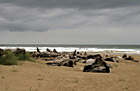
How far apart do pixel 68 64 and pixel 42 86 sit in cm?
993

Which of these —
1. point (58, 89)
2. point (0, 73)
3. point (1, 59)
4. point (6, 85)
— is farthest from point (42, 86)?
point (1, 59)

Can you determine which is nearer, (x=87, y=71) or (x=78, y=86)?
(x=78, y=86)

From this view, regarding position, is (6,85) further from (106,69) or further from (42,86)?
(106,69)

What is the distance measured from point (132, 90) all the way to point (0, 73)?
7.54 m

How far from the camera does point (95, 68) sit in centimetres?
1527

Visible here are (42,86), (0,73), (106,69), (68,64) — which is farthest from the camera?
(68,64)

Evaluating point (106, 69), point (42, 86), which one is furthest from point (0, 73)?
point (106, 69)

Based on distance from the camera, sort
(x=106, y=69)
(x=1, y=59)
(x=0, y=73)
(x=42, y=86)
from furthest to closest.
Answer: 1. (x=1, y=59)
2. (x=106, y=69)
3. (x=0, y=73)
4. (x=42, y=86)

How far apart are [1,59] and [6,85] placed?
8.05 meters

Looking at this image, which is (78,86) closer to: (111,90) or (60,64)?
(111,90)

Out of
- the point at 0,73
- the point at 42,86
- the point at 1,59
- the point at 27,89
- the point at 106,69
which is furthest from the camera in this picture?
the point at 1,59

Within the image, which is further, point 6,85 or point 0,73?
point 0,73

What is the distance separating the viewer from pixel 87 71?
15.3 meters

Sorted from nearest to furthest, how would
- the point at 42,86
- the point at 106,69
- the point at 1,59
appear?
the point at 42,86
the point at 106,69
the point at 1,59
